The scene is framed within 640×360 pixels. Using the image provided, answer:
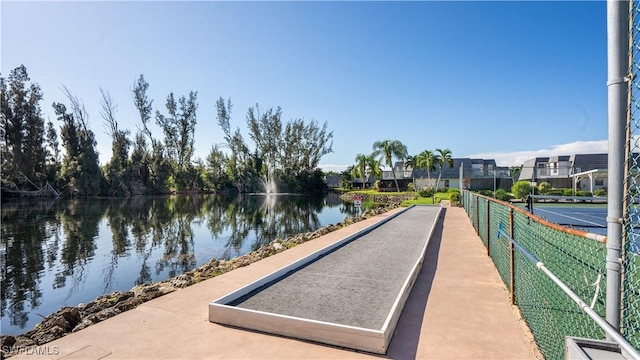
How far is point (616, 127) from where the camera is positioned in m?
1.70

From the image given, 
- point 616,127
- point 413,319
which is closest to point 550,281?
point 413,319

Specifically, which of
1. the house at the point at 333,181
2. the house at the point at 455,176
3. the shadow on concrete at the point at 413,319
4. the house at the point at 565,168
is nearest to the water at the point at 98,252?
the shadow on concrete at the point at 413,319

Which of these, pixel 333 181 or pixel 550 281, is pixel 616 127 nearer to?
pixel 550 281

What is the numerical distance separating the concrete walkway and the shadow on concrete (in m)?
0.01

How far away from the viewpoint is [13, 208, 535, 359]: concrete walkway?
141 inches

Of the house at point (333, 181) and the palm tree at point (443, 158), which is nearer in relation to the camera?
the palm tree at point (443, 158)

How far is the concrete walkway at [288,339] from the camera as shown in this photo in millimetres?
3576

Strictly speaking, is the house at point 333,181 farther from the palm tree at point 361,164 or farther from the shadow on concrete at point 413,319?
the shadow on concrete at point 413,319

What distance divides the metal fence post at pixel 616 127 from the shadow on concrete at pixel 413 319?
2252mm

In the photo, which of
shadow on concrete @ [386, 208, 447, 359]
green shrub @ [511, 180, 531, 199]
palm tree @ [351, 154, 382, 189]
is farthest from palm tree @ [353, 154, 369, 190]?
shadow on concrete @ [386, 208, 447, 359]

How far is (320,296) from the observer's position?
4.93 metres

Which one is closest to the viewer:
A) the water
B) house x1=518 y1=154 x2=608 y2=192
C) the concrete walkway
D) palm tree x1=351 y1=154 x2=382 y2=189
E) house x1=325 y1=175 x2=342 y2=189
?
the concrete walkway

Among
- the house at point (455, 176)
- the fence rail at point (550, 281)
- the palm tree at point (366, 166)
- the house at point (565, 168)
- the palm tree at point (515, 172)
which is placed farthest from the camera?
the palm tree at point (366, 166)

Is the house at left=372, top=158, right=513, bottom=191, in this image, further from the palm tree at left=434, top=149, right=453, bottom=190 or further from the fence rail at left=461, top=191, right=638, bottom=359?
the fence rail at left=461, top=191, right=638, bottom=359
